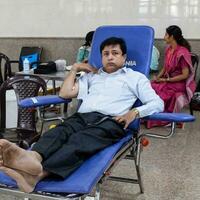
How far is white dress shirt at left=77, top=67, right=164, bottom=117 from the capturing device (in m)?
2.16

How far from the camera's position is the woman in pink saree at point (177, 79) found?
12.2ft

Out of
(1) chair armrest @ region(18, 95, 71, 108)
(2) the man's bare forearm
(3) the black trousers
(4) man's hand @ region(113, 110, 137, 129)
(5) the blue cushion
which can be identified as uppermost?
(2) the man's bare forearm

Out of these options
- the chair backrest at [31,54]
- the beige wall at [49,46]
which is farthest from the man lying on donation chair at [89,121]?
the chair backrest at [31,54]

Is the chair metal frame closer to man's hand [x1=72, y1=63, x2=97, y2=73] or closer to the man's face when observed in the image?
man's hand [x1=72, y1=63, x2=97, y2=73]

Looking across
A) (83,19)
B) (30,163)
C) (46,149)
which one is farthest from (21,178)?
(83,19)

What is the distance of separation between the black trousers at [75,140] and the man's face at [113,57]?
0.36m

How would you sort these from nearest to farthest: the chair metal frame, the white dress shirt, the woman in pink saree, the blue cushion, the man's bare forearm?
the blue cushion, the white dress shirt, the man's bare forearm, the chair metal frame, the woman in pink saree

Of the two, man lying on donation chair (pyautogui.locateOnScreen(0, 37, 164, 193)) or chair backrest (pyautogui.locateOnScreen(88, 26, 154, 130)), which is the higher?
chair backrest (pyautogui.locateOnScreen(88, 26, 154, 130))

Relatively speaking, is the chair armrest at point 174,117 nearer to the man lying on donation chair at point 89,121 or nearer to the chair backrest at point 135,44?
the man lying on donation chair at point 89,121

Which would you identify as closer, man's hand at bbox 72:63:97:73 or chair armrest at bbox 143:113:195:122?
chair armrest at bbox 143:113:195:122

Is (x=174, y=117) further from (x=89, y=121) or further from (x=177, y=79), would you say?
(x=177, y=79)

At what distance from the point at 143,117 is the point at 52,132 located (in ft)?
1.72

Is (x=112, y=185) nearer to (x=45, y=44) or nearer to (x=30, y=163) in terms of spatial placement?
(x=30, y=163)

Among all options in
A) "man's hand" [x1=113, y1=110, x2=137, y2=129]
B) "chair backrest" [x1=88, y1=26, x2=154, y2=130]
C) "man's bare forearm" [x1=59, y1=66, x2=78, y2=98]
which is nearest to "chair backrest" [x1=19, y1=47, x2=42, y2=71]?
"chair backrest" [x1=88, y1=26, x2=154, y2=130]
